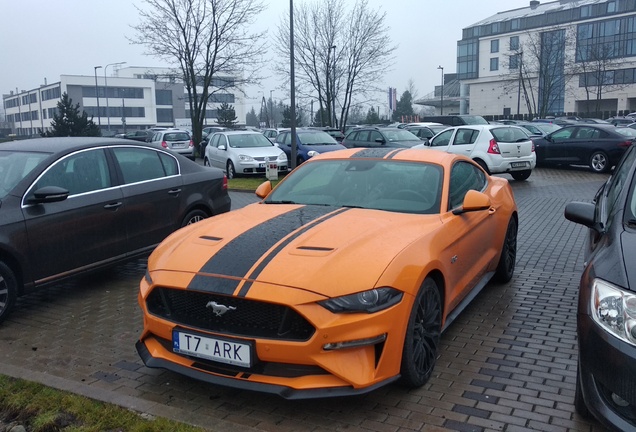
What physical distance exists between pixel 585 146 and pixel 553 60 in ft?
142

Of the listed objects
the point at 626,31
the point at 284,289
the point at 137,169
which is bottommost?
the point at 284,289

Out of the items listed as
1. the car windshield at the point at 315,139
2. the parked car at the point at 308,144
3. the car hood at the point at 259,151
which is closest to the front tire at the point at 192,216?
the car hood at the point at 259,151

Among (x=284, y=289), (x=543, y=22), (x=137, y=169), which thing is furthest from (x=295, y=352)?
(x=543, y=22)

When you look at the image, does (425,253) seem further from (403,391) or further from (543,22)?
(543,22)

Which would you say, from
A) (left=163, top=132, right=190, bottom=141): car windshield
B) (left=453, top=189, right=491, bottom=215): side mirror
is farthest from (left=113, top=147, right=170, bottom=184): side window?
(left=163, top=132, right=190, bottom=141): car windshield

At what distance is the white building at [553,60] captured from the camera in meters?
55.9

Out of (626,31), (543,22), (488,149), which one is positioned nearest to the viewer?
(488,149)

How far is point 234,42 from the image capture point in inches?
1261

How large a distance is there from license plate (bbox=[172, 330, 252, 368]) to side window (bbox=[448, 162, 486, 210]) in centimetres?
220

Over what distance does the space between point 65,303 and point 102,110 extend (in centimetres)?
9636

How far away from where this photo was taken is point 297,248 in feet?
12.5

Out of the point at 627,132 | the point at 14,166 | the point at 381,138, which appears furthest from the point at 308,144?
the point at 14,166

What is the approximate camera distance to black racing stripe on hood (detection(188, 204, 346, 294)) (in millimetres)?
3564

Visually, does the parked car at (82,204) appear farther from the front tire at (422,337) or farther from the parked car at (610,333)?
the parked car at (610,333)
